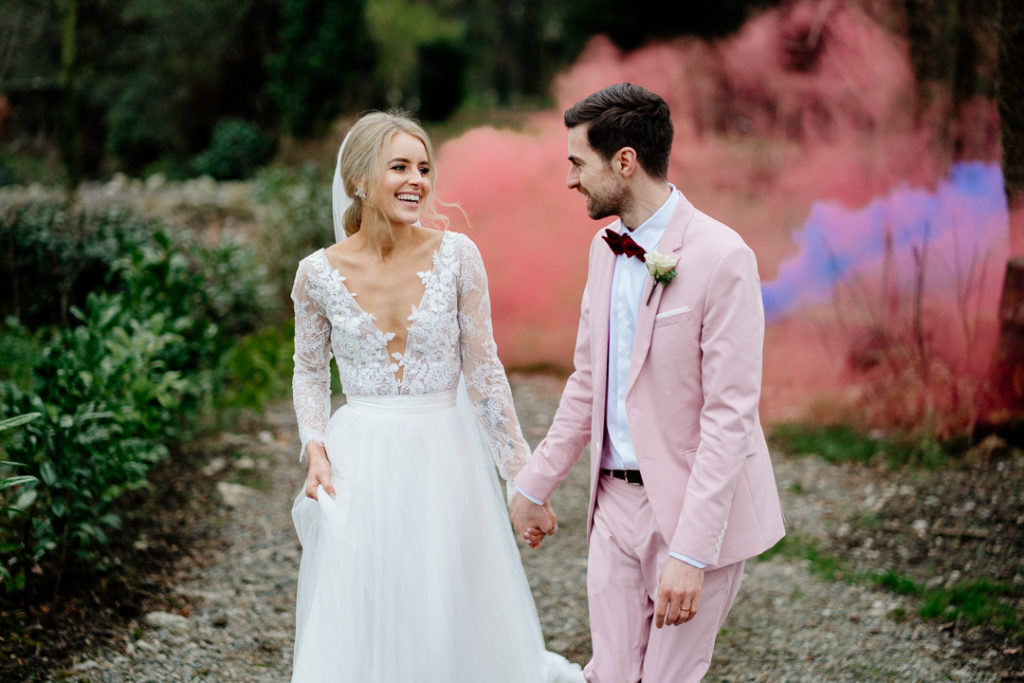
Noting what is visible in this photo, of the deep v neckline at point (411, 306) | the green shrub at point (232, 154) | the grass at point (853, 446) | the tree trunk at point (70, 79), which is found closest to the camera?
the deep v neckline at point (411, 306)

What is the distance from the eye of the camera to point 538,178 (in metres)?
8.33

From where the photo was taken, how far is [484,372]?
2.96 meters

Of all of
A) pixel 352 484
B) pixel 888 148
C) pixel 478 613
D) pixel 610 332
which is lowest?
pixel 478 613

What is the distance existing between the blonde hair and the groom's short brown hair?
0.68 metres

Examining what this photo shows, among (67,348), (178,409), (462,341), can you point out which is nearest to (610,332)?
(462,341)

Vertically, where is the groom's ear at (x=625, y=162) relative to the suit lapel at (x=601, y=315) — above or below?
above

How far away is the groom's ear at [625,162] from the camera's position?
233 cm

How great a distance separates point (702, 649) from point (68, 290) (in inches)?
Answer: 234

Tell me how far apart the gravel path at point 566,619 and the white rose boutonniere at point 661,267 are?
6.35 feet

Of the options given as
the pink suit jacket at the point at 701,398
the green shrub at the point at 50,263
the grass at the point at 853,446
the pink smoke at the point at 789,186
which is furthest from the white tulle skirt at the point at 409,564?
the green shrub at the point at 50,263

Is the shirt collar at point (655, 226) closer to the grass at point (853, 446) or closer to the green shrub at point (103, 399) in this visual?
the green shrub at point (103, 399)

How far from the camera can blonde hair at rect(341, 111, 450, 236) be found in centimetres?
281

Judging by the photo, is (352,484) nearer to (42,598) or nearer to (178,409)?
(42,598)

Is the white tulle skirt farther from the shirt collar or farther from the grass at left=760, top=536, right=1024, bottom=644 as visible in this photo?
the grass at left=760, top=536, right=1024, bottom=644
